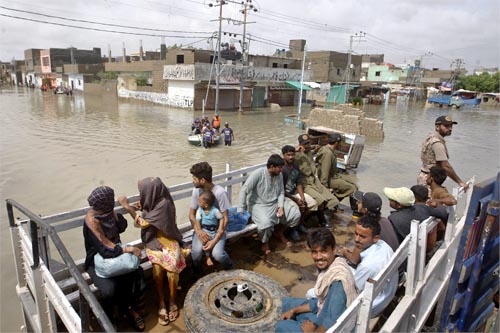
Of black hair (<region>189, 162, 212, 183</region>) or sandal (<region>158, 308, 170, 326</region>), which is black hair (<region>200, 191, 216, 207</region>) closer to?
black hair (<region>189, 162, 212, 183</region>)

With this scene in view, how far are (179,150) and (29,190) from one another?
22.7 feet

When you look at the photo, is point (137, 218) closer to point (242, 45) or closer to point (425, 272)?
point (425, 272)

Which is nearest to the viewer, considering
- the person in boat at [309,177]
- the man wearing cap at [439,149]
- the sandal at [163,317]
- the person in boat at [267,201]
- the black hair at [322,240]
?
the black hair at [322,240]

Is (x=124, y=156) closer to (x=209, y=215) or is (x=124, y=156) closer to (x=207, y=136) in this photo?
(x=207, y=136)

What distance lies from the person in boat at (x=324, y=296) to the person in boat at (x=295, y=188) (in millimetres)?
2316

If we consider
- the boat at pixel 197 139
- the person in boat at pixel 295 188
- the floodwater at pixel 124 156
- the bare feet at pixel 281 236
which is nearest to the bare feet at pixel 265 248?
the bare feet at pixel 281 236

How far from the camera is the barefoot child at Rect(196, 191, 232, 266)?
379 cm

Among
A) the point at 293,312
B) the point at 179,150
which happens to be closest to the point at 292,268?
the point at 293,312

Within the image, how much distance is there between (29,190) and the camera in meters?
9.30

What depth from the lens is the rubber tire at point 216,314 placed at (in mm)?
2742

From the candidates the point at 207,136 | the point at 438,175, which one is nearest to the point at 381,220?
the point at 438,175

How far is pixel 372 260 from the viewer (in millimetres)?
2781

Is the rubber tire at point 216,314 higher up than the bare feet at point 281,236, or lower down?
higher up

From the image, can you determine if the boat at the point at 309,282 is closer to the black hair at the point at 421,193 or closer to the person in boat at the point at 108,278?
the person in boat at the point at 108,278
